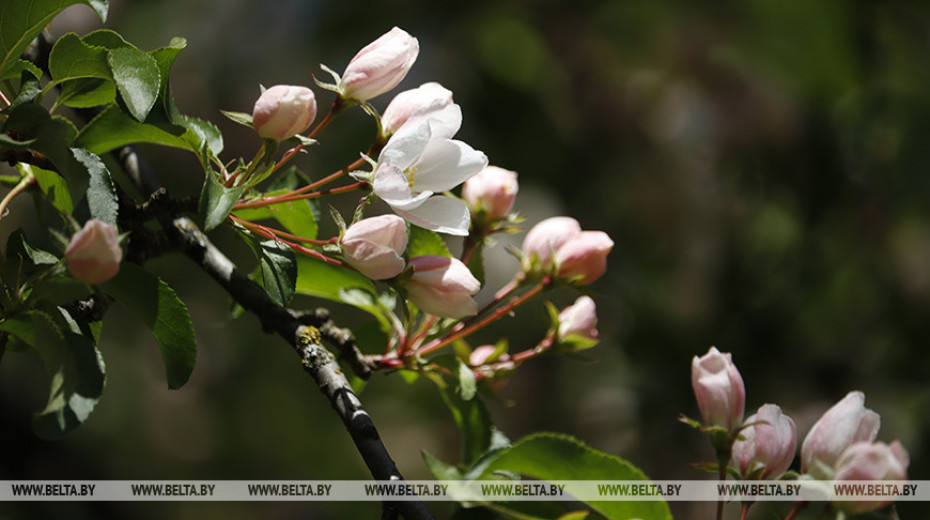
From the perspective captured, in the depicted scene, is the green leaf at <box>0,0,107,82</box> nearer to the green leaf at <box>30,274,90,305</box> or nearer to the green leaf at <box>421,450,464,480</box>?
the green leaf at <box>30,274,90,305</box>

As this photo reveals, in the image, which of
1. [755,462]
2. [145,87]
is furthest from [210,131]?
[755,462]

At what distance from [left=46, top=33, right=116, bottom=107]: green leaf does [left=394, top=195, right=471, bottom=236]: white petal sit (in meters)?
0.27

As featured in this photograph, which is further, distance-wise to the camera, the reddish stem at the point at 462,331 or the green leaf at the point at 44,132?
the reddish stem at the point at 462,331

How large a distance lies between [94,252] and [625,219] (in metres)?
2.31

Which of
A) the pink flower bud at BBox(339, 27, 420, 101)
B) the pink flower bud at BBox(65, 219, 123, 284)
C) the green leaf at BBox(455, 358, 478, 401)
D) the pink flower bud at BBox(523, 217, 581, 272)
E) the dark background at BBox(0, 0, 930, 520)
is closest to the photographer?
the pink flower bud at BBox(65, 219, 123, 284)

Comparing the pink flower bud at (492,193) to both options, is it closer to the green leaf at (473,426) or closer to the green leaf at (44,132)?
the green leaf at (473,426)

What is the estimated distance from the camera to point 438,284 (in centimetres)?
82

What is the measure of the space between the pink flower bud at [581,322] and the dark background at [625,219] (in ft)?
3.92

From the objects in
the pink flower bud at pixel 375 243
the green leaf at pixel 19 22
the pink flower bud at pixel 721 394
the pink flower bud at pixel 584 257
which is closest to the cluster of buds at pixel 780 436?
the pink flower bud at pixel 721 394

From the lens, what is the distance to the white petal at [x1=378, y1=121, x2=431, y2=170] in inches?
29.4

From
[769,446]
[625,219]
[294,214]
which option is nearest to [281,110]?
[294,214]

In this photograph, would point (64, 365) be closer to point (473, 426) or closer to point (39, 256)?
point (39, 256)

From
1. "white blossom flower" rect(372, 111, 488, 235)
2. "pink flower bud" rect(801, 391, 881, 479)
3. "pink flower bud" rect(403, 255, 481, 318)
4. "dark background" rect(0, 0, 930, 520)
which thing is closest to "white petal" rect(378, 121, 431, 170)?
"white blossom flower" rect(372, 111, 488, 235)

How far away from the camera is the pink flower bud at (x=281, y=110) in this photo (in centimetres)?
73
